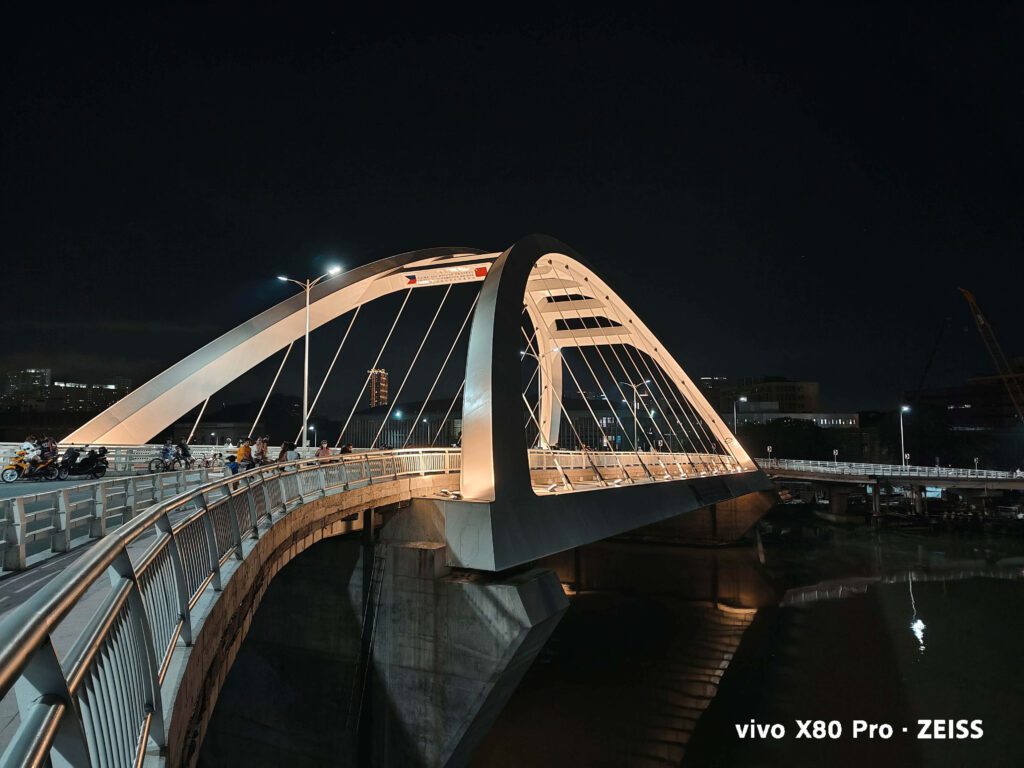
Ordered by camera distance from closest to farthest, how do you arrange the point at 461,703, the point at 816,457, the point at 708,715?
1. the point at 461,703
2. the point at 708,715
3. the point at 816,457

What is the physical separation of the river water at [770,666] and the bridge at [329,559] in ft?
17.2

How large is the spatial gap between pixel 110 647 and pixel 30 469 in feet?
57.9

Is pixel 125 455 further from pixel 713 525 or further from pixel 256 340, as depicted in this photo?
pixel 713 525

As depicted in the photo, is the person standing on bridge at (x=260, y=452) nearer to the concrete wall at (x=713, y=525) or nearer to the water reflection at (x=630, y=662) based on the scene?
the water reflection at (x=630, y=662)

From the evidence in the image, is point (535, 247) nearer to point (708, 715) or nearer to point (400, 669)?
point (400, 669)

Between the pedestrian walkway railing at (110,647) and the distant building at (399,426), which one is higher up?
the distant building at (399,426)

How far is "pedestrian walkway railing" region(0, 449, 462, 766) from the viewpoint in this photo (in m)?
1.79

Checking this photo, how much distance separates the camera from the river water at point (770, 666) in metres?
17.8

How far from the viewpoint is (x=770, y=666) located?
2336 cm

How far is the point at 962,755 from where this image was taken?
17.0m

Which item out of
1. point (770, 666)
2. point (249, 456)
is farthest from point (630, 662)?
point (249, 456)

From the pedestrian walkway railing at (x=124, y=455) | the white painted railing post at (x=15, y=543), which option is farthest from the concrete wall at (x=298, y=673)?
the white painted railing post at (x=15, y=543)

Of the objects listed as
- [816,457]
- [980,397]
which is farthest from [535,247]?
[980,397]

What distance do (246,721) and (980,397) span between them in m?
129
